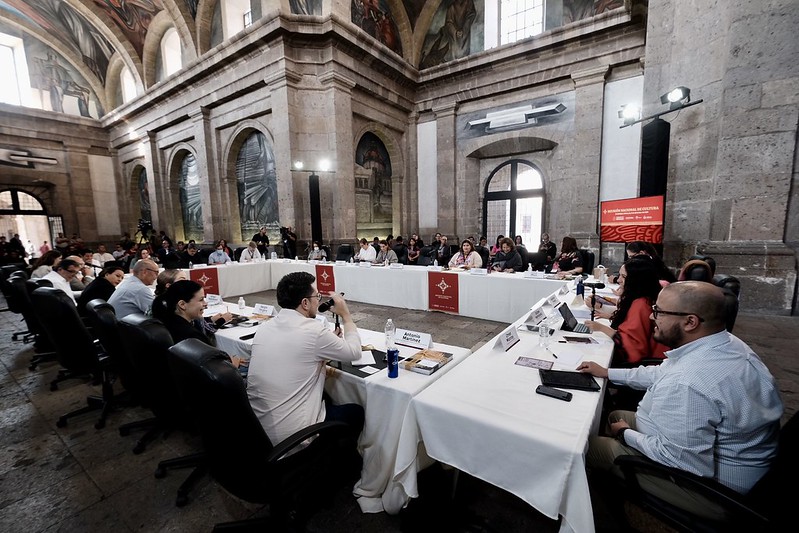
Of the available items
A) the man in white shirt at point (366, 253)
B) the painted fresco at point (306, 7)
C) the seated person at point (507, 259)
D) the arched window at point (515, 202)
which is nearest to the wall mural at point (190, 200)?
the painted fresco at point (306, 7)

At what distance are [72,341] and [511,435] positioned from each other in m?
3.62

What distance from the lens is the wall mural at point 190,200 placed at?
1377cm

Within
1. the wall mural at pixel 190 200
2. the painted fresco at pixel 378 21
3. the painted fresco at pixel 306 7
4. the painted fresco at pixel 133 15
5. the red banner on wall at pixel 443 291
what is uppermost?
the painted fresco at pixel 133 15

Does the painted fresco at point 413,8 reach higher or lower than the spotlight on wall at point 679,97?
higher

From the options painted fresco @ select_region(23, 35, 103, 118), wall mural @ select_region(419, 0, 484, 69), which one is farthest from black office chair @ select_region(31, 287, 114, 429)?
painted fresco @ select_region(23, 35, 103, 118)

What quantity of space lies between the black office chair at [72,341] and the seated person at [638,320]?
4.20 meters

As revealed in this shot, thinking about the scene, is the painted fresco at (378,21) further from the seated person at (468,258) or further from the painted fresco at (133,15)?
the seated person at (468,258)

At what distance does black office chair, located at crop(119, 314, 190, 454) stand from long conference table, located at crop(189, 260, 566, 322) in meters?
4.51

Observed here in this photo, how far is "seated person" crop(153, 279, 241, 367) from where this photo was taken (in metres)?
2.33

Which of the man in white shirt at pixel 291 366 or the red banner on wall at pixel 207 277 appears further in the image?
the red banner on wall at pixel 207 277

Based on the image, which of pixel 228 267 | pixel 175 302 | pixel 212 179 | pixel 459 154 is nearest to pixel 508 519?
pixel 175 302

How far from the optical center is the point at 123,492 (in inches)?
82.4

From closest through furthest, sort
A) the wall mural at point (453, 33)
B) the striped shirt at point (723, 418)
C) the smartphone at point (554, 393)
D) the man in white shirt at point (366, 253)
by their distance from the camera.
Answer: the striped shirt at point (723, 418) < the smartphone at point (554, 393) < the man in white shirt at point (366, 253) < the wall mural at point (453, 33)

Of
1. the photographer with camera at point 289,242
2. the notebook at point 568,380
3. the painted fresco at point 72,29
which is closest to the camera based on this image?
the notebook at point 568,380
